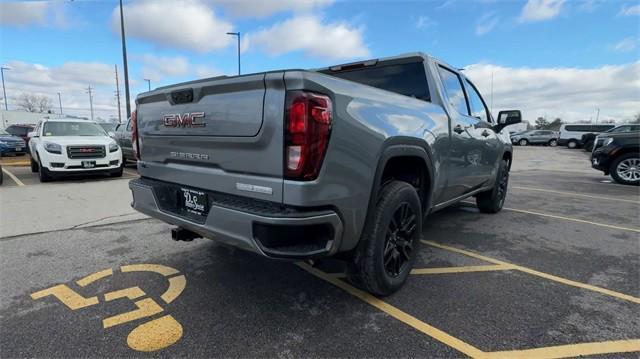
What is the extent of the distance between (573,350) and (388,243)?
1.27m

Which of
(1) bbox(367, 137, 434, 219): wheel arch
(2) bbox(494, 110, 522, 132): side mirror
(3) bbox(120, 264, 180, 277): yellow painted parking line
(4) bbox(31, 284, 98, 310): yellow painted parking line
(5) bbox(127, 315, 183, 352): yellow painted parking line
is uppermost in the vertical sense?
(2) bbox(494, 110, 522, 132): side mirror

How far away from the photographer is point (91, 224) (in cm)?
489

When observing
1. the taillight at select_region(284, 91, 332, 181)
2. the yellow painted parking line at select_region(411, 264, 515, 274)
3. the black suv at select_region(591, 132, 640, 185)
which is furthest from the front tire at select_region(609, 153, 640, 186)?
the taillight at select_region(284, 91, 332, 181)

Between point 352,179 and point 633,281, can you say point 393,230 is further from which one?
point 633,281

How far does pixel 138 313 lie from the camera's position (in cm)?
258

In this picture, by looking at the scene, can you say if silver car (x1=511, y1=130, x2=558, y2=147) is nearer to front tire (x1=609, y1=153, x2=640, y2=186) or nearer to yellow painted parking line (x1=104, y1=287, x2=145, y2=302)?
front tire (x1=609, y1=153, x2=640, y2=186)

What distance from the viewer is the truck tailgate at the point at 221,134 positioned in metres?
2.10

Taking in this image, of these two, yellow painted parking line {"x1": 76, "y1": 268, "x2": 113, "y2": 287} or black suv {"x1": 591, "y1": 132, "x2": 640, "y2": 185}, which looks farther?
black suv {"x1": 591, "y1": 132, "x2": 640, "y2": 185}

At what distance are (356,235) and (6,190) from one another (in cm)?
833

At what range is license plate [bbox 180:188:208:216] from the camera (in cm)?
253

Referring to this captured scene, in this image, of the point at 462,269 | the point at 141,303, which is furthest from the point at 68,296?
the point at 462,269

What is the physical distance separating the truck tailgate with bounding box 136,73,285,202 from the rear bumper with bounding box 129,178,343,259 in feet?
0.34

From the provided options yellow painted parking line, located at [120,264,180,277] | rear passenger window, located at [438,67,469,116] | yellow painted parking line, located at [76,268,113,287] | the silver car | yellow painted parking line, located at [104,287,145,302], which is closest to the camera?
yellow painted parking line, located at [104,287,145,302]

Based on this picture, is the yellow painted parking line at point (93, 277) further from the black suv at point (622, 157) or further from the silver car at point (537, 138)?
the silver car at point (537, 138)
